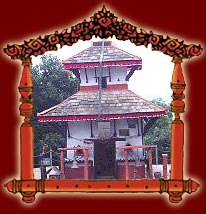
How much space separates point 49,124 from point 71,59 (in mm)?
848

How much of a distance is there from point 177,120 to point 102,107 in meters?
1.58

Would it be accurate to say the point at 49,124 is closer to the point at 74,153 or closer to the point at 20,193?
the point at 74,153

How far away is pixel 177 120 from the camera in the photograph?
447 centimetres

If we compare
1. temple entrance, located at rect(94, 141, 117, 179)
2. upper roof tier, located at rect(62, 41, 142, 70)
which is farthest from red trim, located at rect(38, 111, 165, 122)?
upper roof tier, located at rect(62, 41, 142, 70)

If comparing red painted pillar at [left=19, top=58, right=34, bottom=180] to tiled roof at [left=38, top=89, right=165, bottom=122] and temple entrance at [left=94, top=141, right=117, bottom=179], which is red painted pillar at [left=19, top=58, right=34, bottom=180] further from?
temple entrance at [left=94, top=141, right=117, bottom=179]

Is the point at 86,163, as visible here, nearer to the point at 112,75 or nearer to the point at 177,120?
the point at 112,75

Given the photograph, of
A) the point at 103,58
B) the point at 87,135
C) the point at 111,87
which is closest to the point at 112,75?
the point at 111,87

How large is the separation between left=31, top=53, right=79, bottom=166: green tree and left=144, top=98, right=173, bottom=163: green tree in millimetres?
1074

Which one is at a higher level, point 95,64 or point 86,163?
point 95,64

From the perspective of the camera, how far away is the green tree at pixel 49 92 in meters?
5.65

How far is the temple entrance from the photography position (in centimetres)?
597

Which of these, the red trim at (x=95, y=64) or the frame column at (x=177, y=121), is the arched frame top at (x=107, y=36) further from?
the red trim at (x=95, y=64)

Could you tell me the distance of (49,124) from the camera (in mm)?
6047

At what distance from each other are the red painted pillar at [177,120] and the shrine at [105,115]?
1.37 metres
